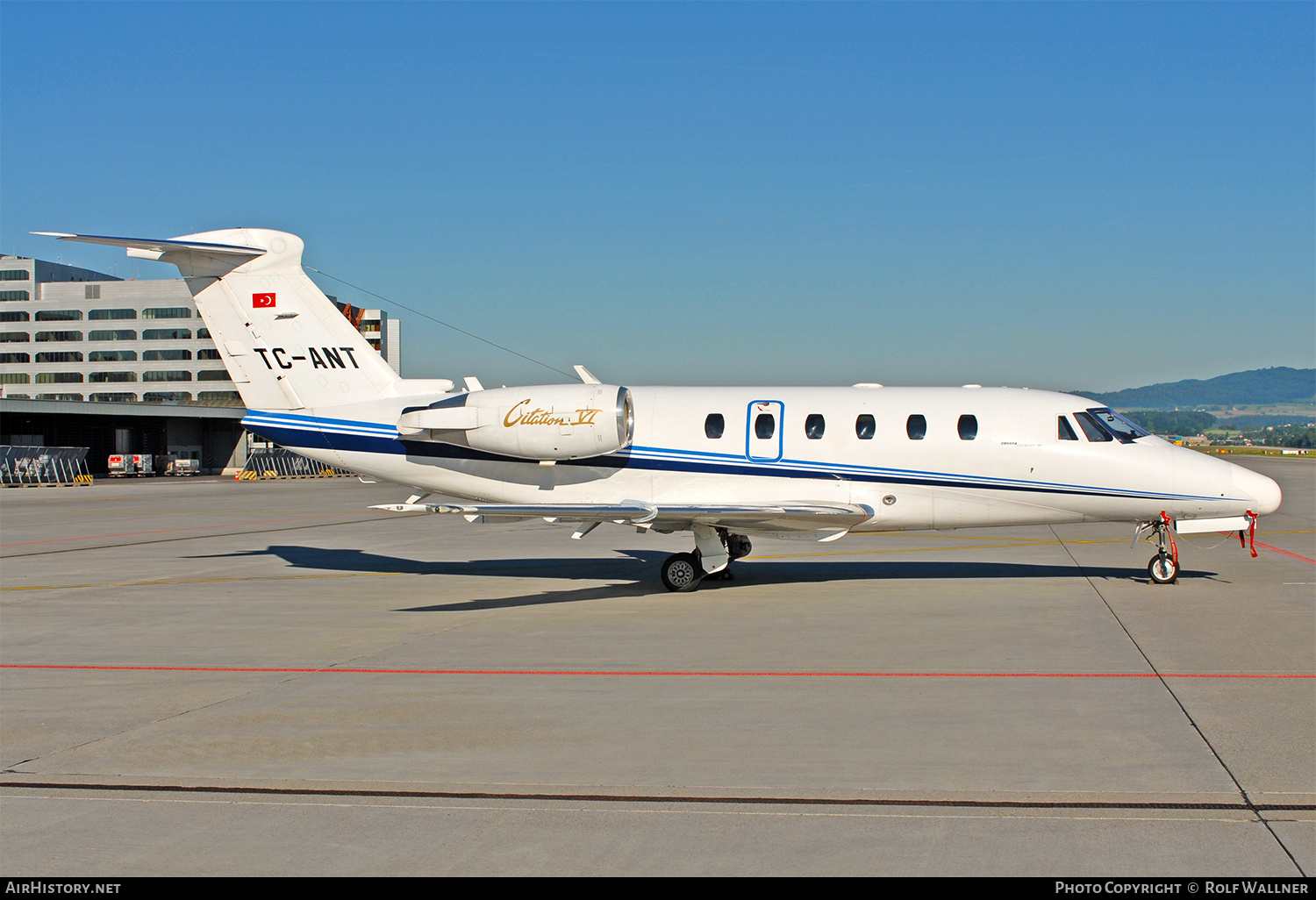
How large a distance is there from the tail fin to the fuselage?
1128mm

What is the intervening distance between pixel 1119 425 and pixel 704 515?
21.5 ft

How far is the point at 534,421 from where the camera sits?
15656 mm

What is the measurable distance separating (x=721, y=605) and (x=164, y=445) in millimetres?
75380

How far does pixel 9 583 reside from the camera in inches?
668

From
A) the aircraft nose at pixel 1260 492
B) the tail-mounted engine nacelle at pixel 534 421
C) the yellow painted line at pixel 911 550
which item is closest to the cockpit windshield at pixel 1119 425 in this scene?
the aircraft nose at pixel 1260 492

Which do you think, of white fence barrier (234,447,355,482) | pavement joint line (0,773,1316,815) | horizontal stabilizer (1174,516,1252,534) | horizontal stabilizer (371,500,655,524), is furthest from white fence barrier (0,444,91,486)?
pavement joint line (0,773,1316,815)

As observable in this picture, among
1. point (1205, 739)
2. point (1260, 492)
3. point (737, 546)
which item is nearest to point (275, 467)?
point (737, 546)

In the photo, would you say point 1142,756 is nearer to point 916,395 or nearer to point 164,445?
point 916,395

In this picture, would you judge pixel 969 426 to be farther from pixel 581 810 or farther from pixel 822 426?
pixel 581 810

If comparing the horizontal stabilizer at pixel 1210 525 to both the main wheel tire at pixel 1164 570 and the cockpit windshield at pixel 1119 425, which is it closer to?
the main wheel tire at pixel 1164 570

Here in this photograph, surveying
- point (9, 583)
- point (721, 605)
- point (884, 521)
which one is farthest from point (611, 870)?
point (9, 583)

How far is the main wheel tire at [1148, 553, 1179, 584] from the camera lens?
15625 millimetres

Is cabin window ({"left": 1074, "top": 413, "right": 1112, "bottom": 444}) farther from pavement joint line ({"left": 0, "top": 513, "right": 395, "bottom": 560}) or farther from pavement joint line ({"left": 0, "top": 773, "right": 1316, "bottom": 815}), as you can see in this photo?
pavement joint line ({"left": 0, "top": 513, "right": 395, "bottom": 560})
